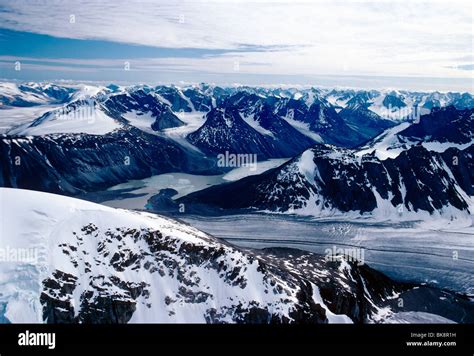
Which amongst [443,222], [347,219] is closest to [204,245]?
[347,219]

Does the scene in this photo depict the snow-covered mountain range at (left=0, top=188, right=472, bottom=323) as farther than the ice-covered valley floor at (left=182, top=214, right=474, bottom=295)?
No

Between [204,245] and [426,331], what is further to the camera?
[204,245]

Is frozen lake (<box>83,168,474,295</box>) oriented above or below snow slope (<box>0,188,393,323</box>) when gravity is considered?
below

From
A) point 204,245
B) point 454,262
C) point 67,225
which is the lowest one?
point 454,262

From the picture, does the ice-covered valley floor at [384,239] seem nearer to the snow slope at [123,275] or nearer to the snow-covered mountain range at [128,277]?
the snow-covered mountain range at [128,277]

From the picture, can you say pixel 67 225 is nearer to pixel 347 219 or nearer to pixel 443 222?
pixel 347 219

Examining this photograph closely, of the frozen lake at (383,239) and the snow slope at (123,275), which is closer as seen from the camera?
the snow slope at (123,275)

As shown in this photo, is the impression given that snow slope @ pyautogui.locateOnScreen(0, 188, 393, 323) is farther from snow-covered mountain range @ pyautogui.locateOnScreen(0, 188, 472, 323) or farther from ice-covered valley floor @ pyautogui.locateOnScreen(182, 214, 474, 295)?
ice-covered valley floor @ pyautogui.locateOnScreen(182, 214, 474, 295)

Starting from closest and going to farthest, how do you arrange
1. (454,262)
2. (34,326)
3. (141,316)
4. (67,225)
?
(34,326) < (141,316) < (67,225) < (454,262)

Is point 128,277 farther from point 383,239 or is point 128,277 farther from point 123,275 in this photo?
point 383,239

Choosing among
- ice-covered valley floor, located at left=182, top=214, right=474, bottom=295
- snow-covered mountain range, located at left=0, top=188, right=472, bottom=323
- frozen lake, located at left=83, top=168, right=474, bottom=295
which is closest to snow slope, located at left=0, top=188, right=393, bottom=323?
snow-covered mountain range, located at left=0, top=188, right=472, bottom=323

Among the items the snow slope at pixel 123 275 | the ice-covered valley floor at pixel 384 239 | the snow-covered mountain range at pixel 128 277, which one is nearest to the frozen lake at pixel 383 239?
the ice-covered valley floor at pixel 384 239
